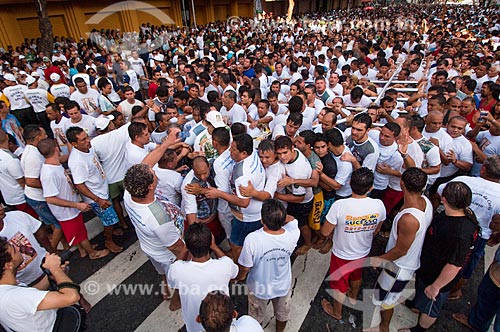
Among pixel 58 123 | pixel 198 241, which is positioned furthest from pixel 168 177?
pixel 58 123

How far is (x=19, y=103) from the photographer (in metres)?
7.53

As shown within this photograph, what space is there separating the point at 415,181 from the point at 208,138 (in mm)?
2853

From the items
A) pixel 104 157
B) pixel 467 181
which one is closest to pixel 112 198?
pixel 104 157

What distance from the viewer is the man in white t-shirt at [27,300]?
200cm

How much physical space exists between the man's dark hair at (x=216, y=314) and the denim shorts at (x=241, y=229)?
1842mm

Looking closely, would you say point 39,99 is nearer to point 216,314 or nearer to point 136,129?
point 136,129

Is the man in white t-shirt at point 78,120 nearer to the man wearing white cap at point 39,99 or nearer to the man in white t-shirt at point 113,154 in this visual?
the man in white t-shirt at point 113,154

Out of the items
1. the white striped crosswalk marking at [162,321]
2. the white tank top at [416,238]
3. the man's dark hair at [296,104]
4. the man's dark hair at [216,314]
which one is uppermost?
the man's dark hair at [296,104]

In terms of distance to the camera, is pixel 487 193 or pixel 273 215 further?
pixel 487 193

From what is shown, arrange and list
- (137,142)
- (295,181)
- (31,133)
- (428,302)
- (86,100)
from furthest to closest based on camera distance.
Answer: (86,100) < (137,142) < (31,133) < (295,181) < (428,302)

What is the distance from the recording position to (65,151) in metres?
5.83

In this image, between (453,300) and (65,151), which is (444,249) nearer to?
(453,300)

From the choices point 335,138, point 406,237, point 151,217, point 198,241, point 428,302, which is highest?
point 335,138

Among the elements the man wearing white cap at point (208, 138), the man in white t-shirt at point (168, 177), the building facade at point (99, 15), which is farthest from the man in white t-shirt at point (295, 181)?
the building facade at point (99, 15)
